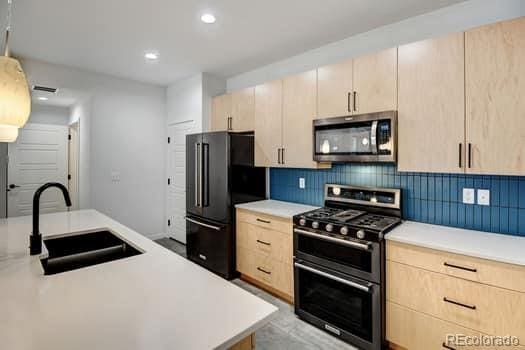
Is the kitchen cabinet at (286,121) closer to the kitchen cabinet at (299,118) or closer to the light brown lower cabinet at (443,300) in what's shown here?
the kitchen cabinet at (299,118)

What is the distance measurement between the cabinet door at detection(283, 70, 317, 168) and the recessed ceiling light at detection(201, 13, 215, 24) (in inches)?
37.2

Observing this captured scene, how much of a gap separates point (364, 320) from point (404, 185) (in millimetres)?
1185

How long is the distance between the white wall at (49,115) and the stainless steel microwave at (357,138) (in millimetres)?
5482

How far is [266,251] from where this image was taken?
2.92 m

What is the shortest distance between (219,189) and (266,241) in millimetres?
849

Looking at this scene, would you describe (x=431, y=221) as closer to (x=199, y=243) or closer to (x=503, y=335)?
(x=503, y=335)

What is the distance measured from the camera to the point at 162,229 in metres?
4.94

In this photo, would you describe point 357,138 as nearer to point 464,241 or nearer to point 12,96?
point 464,241

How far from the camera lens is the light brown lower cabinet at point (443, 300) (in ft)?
5.16

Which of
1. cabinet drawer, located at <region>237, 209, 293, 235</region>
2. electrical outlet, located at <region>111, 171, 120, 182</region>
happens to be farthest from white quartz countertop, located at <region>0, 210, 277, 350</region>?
electrical outlet, located at <region>111, 171, 120, 182</region>

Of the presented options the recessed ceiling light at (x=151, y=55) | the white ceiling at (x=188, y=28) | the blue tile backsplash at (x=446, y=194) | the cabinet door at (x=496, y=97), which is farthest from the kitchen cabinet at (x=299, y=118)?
the recessed ceiling light at (x=151, y=55)

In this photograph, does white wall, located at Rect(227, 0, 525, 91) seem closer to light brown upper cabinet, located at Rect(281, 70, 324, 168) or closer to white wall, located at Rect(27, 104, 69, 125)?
light brown upper cabinet, located at Rect(281, 70, 324, 168)

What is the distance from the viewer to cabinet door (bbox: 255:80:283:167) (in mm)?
3084

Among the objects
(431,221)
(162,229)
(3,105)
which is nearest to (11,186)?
(162,229)
